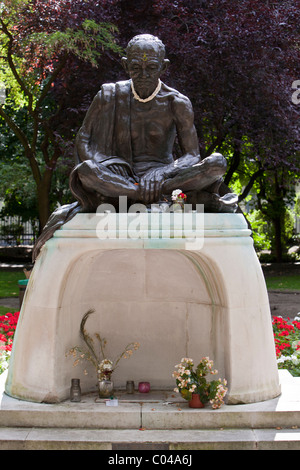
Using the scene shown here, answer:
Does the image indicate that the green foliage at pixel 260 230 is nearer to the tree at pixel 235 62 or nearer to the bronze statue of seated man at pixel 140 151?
the tree at pixel 235 62

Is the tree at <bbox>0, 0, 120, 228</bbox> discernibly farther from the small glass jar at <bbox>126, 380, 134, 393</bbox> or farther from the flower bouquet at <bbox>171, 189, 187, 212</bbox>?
the small glass jar at <bbox>126, 380, 134, 393</bbox>

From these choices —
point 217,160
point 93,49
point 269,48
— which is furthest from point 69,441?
point 269,48

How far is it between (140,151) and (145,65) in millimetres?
826

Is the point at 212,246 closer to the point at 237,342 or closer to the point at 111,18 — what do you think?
the point at 237,342

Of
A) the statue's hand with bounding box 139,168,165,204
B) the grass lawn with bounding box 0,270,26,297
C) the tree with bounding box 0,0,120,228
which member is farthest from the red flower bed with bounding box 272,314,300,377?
the grass lawn with bounding box 0,270,26,297

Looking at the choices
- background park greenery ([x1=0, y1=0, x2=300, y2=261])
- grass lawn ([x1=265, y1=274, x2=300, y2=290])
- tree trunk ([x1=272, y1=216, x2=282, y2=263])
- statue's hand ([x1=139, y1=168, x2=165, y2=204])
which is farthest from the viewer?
tree trunk ([x1=272, y1=216, x2=282, y2=263])

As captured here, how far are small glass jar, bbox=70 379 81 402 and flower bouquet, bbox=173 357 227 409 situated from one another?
864 millimetres

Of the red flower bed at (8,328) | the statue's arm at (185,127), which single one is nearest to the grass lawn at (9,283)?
the red flower bed at (8,328)

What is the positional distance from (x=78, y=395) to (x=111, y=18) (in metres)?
9.16

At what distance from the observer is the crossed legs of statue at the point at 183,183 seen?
18.2 feet

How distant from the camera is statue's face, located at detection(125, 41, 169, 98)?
5.85m

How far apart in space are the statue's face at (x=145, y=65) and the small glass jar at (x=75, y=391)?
2694 mm

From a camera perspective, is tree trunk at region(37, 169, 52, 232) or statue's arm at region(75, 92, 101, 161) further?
tree trunk at region(37, 169, 52, 232)

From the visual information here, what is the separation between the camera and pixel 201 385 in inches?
212
